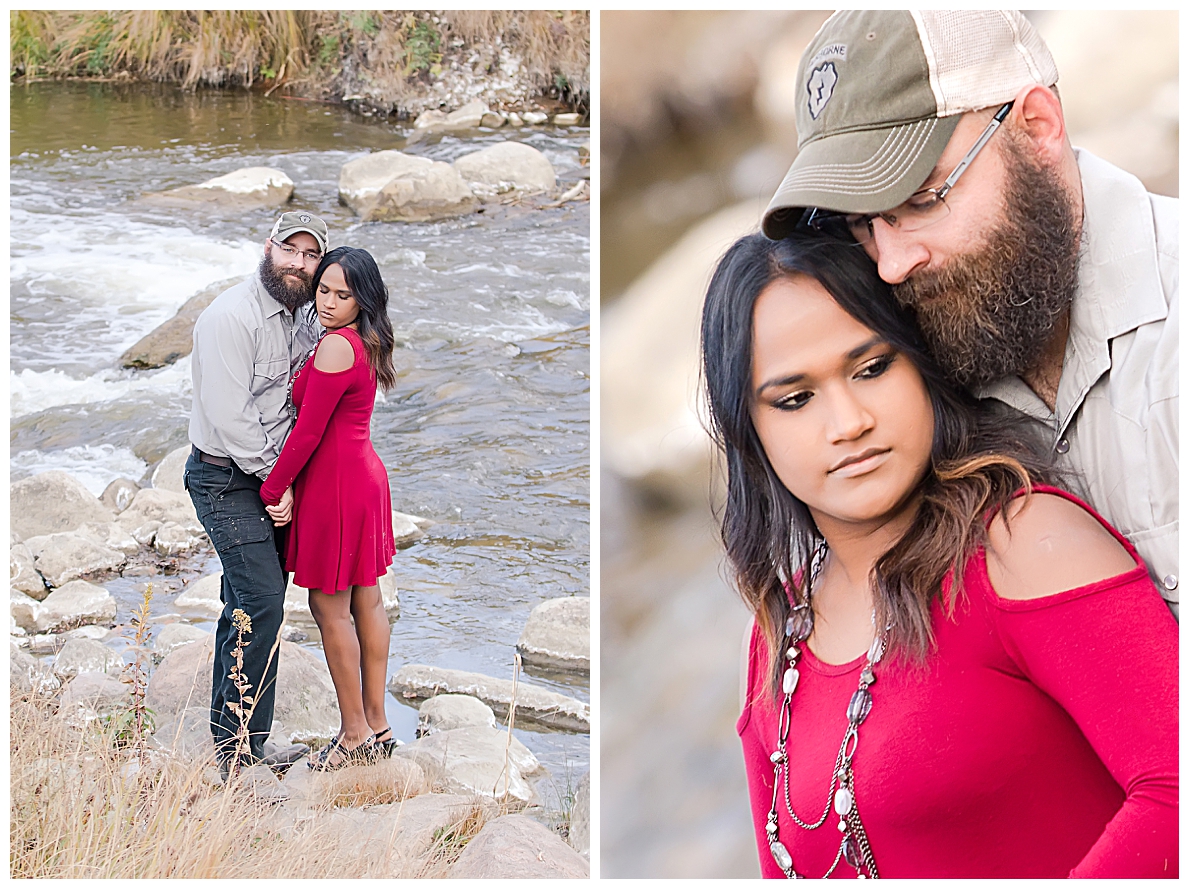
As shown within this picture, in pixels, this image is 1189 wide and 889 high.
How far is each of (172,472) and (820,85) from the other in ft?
5.42

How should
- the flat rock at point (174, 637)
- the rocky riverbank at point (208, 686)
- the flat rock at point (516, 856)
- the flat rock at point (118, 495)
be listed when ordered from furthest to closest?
the flat rock at point (174, 637), the flat rock at point (118, 495), the rocky riverbank at point (208, 686), the flat rock at point (516, 856)

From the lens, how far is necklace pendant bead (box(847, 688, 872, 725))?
1.41 metres

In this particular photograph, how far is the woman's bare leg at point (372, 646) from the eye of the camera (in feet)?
7.15

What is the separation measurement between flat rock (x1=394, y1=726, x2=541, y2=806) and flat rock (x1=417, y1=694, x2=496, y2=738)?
2 cm

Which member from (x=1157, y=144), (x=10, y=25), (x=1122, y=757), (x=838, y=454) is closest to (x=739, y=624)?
(x=838, y=454)

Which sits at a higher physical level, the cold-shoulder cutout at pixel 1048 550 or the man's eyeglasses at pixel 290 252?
the man's eyeglasses at pixel 290 252

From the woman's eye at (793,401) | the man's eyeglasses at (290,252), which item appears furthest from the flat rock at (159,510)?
the woman's eye at (793,401)

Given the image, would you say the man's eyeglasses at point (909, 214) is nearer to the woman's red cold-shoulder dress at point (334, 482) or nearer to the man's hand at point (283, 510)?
the woman's red cold-shoulder dress at point (334, 482)

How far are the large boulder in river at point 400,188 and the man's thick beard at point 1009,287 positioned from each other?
1.32 metres

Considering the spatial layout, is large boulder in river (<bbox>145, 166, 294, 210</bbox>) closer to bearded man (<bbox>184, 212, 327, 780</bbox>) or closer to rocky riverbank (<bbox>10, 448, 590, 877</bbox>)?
bearded man (<bbox>184, 212, 327, 780</bbox>)

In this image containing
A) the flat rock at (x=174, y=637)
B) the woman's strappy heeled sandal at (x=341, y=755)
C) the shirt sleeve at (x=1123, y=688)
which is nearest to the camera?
the shirt sleeve at (x=1123, y=688)

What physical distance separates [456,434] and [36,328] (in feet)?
3.21

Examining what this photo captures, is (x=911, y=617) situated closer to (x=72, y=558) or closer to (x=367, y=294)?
(x=367, y=294)

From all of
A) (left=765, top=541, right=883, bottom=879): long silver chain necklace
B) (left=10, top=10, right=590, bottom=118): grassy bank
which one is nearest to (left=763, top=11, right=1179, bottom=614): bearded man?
(left=765, top=541, right=883, bottom=879): long silver chain necklace
